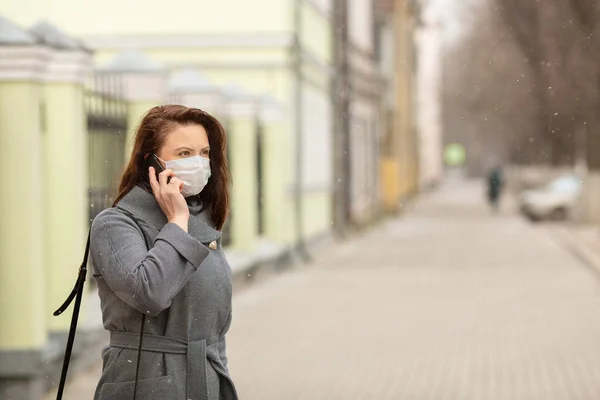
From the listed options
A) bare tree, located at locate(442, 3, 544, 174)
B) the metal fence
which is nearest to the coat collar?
the metal fence

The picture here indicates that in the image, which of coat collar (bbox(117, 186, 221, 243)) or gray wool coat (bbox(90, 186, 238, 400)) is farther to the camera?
coat collar (bbox(117, 186, 221, 243))

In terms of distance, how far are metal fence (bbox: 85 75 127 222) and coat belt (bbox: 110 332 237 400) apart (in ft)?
20.0

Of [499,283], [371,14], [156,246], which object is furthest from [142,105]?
[371,14]

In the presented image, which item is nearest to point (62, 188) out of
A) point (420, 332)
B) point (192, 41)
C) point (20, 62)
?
point (20, 62)

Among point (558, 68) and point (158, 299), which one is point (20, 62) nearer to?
point (158, 299)

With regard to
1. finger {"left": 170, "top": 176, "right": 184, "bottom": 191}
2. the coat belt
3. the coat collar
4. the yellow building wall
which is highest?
the yellow building wall

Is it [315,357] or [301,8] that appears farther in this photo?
[301,8]

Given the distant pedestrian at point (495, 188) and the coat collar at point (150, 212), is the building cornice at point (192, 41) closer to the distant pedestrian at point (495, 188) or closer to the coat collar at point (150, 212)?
the coat collar at point (150, 212)

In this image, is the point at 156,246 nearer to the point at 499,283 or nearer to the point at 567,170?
the point at 499,283

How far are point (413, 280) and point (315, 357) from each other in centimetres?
730

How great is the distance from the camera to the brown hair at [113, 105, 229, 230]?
129 inches

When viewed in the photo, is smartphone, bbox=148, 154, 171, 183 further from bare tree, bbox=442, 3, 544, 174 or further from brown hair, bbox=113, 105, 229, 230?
bare tree, bbox=442, 3, 544, 174

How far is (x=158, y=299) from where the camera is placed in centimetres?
310

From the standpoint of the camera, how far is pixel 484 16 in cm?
4262
